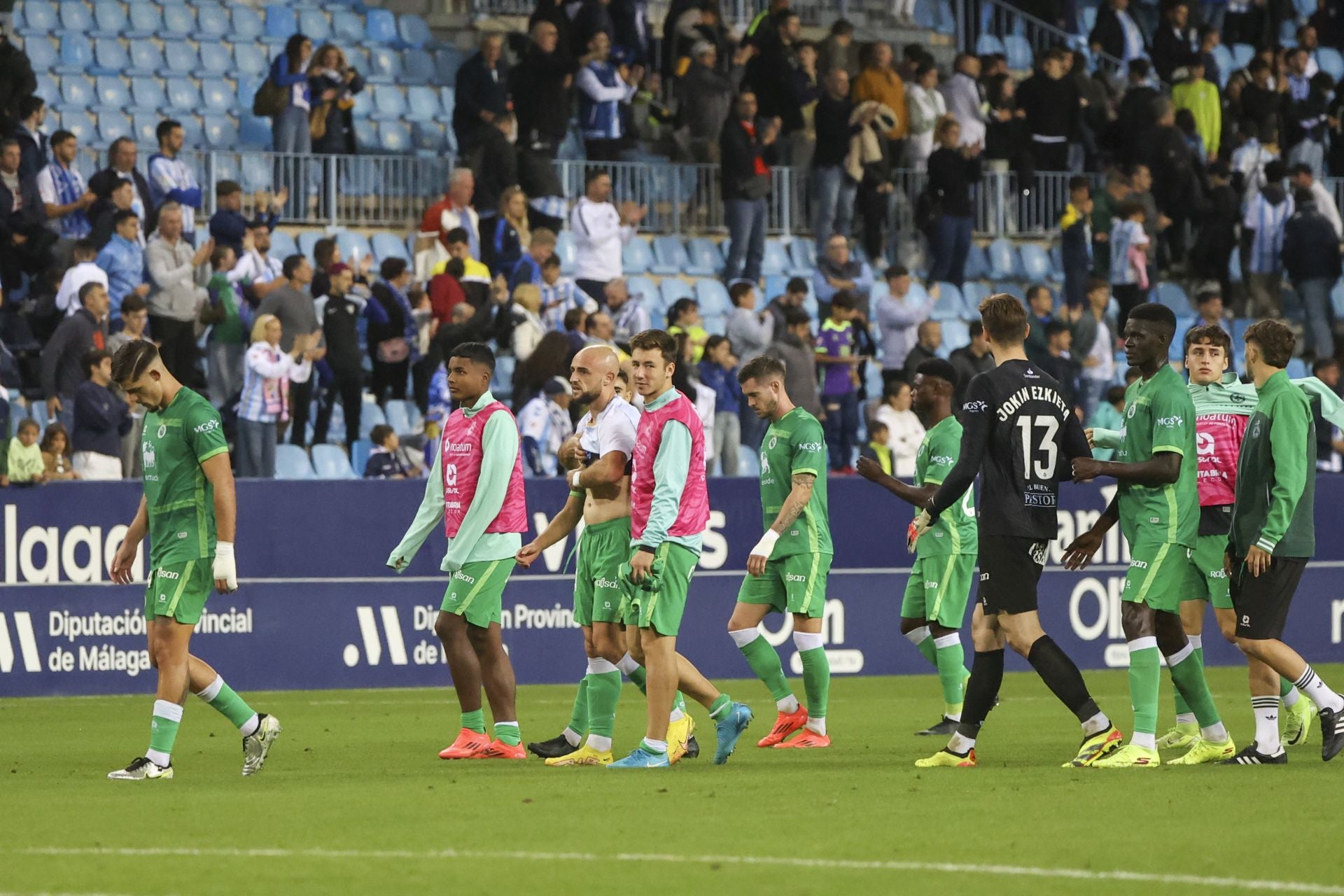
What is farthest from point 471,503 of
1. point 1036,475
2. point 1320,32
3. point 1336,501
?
point 1320,32

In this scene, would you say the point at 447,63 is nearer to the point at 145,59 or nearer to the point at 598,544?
the point at 145,59

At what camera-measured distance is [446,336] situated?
19.8m

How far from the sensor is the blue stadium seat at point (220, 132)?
952 inches

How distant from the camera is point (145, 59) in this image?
2452cm

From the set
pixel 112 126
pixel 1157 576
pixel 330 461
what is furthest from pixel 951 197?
pixel 1157 576

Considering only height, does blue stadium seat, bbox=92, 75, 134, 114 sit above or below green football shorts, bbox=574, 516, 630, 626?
above

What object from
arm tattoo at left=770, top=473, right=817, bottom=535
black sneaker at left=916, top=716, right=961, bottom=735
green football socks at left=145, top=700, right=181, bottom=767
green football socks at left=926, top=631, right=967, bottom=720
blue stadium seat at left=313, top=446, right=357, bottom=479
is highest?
arm tattoo at left=770, top=473, right=817, bottom=535

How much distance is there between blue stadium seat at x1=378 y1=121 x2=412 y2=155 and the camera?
25.3 m

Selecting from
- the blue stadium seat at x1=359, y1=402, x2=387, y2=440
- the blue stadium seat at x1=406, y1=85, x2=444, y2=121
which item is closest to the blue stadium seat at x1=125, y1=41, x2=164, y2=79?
the blue stadium seat at x1=406, y1=85, x2=444, y2=121

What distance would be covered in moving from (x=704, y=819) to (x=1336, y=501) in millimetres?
13559

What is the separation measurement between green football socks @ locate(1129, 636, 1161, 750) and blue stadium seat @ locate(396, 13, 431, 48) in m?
18.2

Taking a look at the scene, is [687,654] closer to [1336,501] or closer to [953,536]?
[953,536]

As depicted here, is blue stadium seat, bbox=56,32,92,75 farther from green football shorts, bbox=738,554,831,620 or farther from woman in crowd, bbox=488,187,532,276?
green football shorts, bbox=738,554,831,620

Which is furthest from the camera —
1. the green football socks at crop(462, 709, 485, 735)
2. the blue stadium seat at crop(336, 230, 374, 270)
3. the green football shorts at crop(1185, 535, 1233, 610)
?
the blue stadium seat at crop(336, 230, 374, 270)
